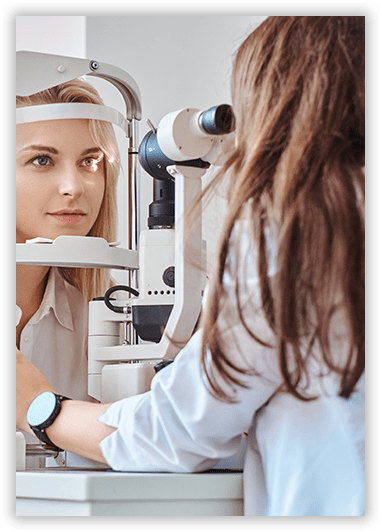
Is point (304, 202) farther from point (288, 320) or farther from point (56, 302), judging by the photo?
point (56, 302)

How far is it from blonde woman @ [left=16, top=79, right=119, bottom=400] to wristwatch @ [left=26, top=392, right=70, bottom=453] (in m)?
0.29

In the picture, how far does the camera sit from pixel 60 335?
1145 mm

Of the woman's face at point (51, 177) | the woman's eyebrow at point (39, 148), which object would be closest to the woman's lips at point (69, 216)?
the woman's face at point (51, 177)

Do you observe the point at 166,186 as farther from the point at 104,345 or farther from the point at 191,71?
the point at 191,71

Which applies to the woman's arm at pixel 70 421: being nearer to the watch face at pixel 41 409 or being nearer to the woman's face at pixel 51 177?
the watch face at pixel 41 409

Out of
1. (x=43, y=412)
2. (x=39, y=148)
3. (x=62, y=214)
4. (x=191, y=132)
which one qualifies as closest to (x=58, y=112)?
(x=39, y=148)

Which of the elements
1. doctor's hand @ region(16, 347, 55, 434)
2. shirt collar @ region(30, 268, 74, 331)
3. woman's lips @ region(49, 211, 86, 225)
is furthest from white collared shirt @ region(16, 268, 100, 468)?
doctor's hand @ region(16, 347, 55, 434)

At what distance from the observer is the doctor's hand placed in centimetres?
83

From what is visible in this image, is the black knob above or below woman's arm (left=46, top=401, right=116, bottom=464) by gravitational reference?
above

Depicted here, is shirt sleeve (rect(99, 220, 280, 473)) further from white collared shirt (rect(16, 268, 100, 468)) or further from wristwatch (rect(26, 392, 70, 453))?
white collared shirt (rect(16, 268, 100, 468))

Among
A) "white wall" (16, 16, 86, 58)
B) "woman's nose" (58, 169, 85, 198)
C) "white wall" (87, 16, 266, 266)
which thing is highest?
"white wall" (16, 16, 86, 58)

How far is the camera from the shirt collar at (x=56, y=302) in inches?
44.5

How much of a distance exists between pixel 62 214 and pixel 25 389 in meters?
0.36
